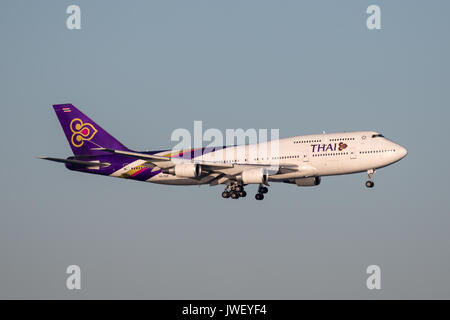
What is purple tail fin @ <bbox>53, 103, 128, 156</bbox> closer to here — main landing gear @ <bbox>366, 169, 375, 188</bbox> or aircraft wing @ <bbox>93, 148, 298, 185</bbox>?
aircraft wing @ <bbox>93, 148, 298, 185</bbox>

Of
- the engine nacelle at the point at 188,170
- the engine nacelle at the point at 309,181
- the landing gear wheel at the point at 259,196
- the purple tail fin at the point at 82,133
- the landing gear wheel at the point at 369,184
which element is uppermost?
the purple tail fin at the point at 82,133

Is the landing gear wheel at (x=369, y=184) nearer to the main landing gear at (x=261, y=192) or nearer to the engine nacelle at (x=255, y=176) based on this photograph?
the engine nacelle at (x=255, y=176)

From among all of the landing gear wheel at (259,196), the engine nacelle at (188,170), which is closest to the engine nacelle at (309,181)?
the landing gear wheel at (259,196)

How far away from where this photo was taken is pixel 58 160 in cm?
7275

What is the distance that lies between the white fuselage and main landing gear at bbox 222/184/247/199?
259 cm

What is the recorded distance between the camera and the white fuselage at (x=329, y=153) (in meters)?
67.5

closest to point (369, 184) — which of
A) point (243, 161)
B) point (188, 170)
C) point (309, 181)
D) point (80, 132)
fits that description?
point (309, 181)

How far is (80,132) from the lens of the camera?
78.4 meters

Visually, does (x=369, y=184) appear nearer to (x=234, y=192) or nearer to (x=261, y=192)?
(x=261, y=192)

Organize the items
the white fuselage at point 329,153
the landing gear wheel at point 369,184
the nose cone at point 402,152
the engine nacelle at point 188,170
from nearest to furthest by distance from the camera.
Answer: the nose cone at point 402,152
the white fuselage at point 329,153
the landing gear wheel at point 369,184
the engine nacelle at point 188,170

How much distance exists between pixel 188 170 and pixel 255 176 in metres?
5.77

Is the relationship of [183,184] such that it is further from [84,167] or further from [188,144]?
[84,167]

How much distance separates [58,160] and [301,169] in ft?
71.5

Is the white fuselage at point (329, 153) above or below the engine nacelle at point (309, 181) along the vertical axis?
above
